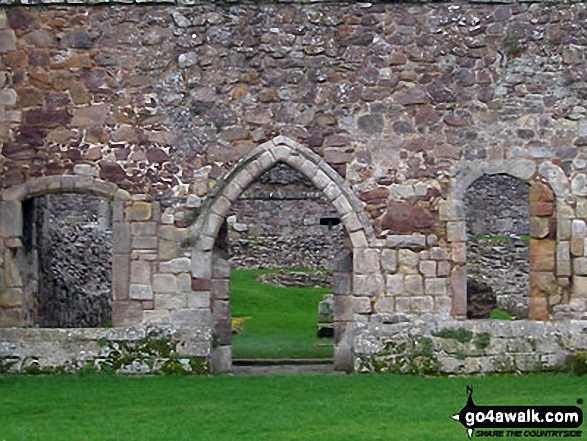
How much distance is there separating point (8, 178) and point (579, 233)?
710 centimetres

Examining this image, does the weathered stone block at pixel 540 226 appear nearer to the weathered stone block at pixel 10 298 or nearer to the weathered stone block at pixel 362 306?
the weathered stone block at pixel 362 306

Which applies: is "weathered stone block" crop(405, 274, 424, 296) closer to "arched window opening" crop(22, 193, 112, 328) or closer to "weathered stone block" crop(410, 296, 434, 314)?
"weathered stone block" crop(410, 296, 434, 314)

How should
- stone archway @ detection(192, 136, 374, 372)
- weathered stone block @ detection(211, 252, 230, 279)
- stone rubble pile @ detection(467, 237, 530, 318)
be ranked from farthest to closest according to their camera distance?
stone rubble pile @ detection(467, 237, 530, 318), weathered stone block @ detection(211, 252, 230, 279), stone archway @ detection(192, 136, 374, 372)

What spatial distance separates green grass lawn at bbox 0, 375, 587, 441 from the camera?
11.7m

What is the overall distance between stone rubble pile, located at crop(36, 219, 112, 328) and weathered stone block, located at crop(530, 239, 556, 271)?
263 inches

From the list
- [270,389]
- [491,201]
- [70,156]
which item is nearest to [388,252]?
[270,389]

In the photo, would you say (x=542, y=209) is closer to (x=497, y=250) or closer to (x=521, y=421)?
(x=521, y=421)

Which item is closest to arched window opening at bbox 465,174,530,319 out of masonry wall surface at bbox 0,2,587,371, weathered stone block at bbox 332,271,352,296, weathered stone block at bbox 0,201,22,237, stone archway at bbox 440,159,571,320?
stone archway at bbox 440,159,571,320

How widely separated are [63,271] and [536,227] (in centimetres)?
820

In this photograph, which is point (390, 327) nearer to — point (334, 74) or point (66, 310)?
point (334, 74)

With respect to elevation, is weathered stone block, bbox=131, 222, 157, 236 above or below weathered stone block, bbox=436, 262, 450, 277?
above

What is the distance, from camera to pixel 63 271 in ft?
68.9

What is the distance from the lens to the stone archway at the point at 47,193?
1616cm

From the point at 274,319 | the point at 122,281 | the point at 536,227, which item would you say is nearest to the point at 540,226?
the point at 536,227
